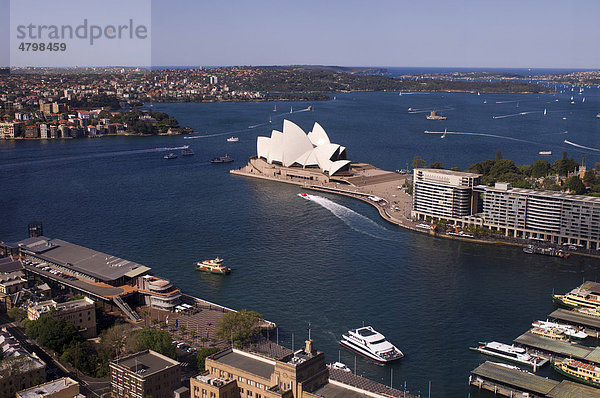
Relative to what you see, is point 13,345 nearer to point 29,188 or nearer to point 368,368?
point 368,368

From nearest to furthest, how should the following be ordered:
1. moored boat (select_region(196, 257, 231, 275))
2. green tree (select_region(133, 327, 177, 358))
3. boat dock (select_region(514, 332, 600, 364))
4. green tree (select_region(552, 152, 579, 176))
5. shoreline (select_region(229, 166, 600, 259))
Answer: green tree (select_region(133, 327, 177, 358))
boat dock (select_region(514, 332, 600, 364))
moored boat (select_region(196, 257, 231, 275))
shoreline (select_region(229, 166, 600, 259))
green tree (select_region(552, 152, 579, 176))

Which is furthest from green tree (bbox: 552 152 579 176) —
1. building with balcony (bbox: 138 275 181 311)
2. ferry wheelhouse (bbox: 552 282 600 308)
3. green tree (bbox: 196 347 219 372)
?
green tree (bbox: 196 347 219 372)

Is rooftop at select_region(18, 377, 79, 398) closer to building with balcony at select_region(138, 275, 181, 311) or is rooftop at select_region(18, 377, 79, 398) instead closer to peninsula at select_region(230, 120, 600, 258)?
building with balcony at select_region(138, 275, 181, 311)

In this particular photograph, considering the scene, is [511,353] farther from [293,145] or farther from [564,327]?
[293,145]

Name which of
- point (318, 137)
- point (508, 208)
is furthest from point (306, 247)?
point (318, 137)

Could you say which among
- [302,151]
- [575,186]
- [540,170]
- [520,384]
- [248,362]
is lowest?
[520,384]

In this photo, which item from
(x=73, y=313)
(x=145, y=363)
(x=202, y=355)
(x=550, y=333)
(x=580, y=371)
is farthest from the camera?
(x=550, y=333)

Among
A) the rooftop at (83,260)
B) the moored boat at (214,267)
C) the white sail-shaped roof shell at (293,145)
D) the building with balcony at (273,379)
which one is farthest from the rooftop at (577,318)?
the white sail-shaped roof shell at (293,145)
